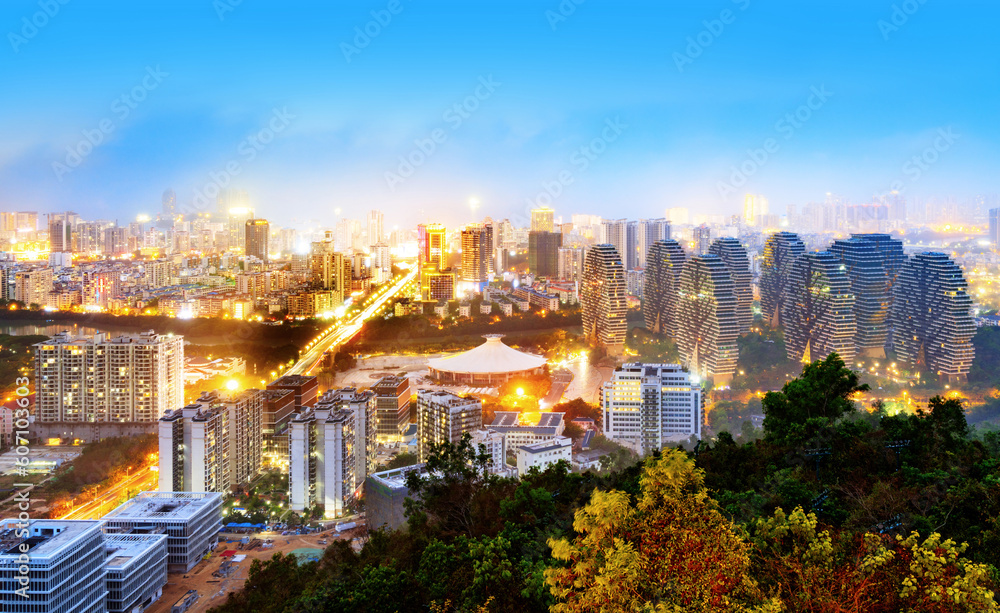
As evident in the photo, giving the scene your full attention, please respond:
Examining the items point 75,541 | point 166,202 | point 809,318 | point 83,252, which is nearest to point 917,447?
point 75,541

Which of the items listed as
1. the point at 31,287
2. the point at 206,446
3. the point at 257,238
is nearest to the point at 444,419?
the point at 206,446

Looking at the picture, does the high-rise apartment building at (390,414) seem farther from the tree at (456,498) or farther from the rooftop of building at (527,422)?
the tree at (456,498)

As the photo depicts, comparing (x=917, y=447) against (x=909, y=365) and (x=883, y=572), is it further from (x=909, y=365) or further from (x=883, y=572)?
(x=909, y=365)

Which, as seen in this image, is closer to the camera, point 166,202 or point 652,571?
point 652,571

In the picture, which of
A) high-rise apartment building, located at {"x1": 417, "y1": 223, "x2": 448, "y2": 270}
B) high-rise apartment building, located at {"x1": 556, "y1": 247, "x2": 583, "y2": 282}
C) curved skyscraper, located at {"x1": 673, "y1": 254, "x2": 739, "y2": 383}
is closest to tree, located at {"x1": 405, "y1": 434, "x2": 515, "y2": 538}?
curved skyscraper, located at {"x1": 673, "y1": 254, "x2": 739, "y2": 383}

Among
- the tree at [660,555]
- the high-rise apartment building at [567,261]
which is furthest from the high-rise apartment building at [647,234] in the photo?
the tree at [660,555]

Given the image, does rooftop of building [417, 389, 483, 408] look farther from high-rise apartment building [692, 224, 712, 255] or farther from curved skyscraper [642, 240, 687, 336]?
high-rise apartment building [692, 224, 712, 255]
